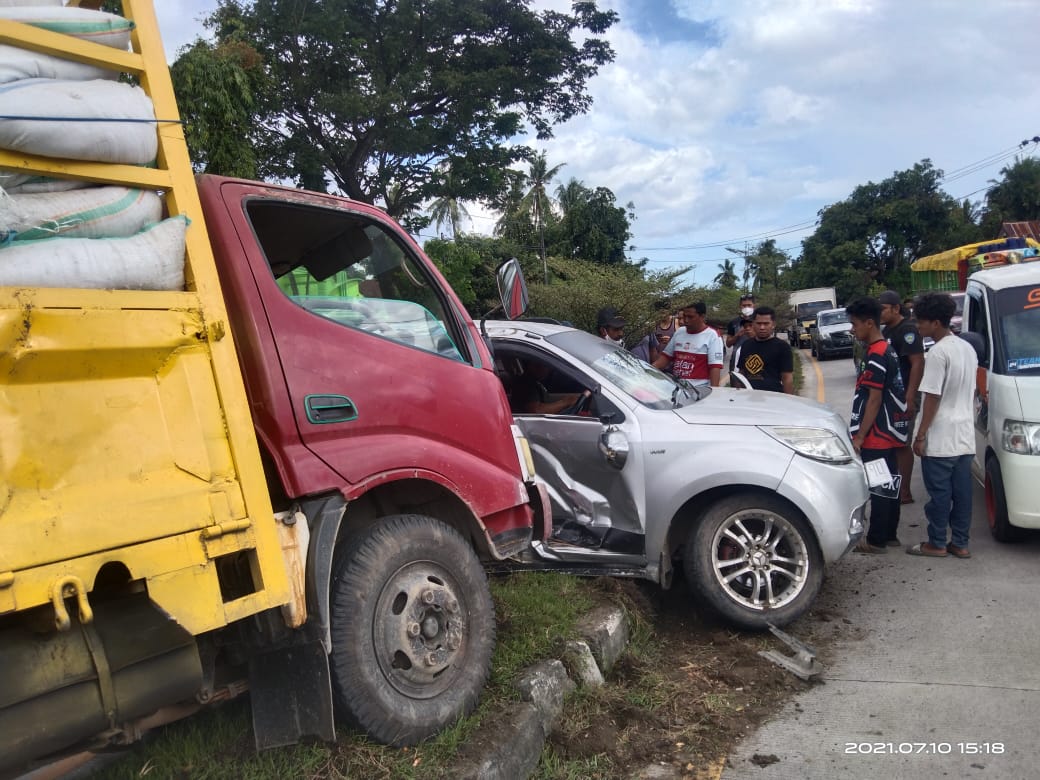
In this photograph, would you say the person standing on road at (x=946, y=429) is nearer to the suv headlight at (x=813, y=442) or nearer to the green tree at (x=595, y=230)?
the suv headlight at (x=813, y=442)

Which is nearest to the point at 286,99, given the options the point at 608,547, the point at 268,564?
the point at 608,547

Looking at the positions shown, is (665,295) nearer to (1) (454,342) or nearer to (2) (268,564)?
(1) (454,342)

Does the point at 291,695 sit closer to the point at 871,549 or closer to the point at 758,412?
the point at 758,412

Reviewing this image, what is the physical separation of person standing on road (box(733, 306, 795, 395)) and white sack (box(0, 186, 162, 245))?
5.74 m

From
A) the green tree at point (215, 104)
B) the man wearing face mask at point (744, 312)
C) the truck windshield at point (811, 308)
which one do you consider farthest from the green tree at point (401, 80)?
the truck windshield at point (811, 308)

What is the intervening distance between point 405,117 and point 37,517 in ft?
55.2

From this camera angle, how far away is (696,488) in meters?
4.56

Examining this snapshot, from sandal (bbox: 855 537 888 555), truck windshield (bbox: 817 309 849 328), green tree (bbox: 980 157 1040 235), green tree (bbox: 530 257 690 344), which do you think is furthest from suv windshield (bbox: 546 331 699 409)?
green tree (bbox: 980 157 1040 235)

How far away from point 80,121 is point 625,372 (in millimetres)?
3734

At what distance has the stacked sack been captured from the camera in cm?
206

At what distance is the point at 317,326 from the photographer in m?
3.06

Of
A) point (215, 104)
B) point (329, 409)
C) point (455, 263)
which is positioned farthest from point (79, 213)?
point (455, 263)

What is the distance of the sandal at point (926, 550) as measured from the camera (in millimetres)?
5633

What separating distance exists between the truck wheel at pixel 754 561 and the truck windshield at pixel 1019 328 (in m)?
2.43
